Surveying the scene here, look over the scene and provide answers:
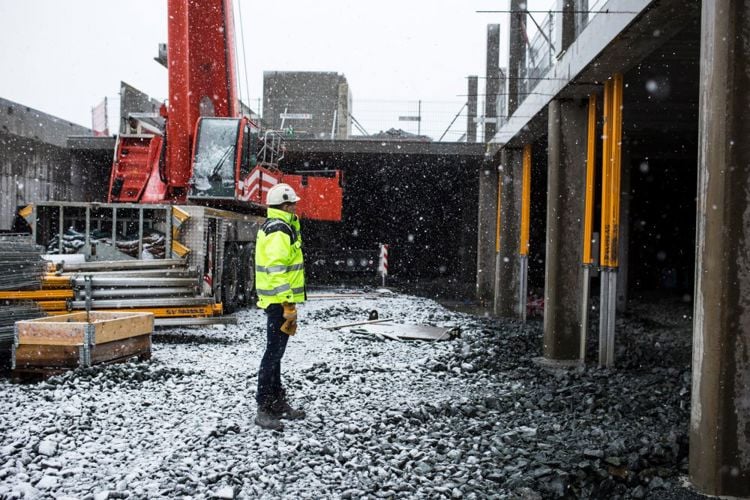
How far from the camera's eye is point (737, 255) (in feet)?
12.6

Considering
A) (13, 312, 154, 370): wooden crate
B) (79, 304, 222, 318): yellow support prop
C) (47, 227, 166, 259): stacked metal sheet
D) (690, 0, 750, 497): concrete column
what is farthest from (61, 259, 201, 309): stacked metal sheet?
(690, 0, 750, 497): concrete column

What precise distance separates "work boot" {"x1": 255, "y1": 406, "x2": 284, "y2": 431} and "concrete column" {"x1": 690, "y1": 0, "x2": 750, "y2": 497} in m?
3.00

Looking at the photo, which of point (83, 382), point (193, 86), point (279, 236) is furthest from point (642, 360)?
point (193, 86)

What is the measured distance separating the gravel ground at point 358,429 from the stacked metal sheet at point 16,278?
2.93 feet

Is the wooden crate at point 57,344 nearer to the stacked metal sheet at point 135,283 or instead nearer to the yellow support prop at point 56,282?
the stacked metal sheet at point 135,283

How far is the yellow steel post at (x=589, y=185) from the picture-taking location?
8102mm

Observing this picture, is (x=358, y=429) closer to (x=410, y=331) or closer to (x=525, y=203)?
(x=410, y=331)

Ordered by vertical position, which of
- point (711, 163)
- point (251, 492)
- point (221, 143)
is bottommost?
point (251, 492)

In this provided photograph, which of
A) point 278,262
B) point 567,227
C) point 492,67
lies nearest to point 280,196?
point 278,262

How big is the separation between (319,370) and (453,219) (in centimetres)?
2118

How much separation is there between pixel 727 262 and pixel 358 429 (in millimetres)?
2956

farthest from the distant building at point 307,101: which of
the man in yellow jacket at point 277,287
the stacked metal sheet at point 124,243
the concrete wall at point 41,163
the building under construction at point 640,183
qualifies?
the man in yellow jacket at point 277,287

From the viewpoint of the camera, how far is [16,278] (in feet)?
25.8

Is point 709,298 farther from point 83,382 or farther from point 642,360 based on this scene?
point 83,382
